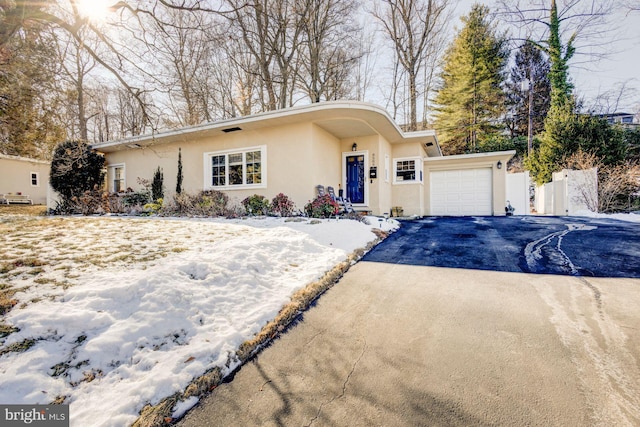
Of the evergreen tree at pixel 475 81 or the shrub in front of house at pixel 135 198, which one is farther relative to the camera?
the evergreen tree at pixel 475 81

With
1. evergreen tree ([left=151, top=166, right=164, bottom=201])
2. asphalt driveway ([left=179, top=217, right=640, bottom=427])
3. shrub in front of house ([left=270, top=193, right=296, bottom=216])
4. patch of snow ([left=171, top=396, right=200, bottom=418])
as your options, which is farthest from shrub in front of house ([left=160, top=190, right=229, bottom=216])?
patch of snow ([left=171, top=396, right=200, bottom=418])

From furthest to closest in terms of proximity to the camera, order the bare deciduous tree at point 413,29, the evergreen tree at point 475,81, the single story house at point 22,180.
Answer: the evergreen tree at point 475,81
the single story house at point 22,180
the bare deciduous tree at point 413,29

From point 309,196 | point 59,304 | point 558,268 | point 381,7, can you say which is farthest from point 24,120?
point 381,7

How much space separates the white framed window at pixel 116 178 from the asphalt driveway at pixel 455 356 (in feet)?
40.6

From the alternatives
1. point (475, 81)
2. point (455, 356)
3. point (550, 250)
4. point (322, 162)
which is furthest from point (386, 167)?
point (475, 81)

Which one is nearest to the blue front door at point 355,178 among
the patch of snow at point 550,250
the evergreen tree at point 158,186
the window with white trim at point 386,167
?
the window with white trim at point 386,167

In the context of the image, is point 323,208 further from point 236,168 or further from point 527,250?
point 527,250

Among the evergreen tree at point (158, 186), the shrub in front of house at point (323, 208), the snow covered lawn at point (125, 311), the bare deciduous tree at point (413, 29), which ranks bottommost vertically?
the snow covered lawn at point (125, 311)

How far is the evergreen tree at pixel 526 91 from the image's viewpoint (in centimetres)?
1858

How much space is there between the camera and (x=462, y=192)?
11.6 metres

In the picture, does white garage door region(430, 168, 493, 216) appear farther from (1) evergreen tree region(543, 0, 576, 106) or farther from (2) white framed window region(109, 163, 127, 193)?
(2) white framed window region(109, 163, 127, 193)

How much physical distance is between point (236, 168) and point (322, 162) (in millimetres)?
3090

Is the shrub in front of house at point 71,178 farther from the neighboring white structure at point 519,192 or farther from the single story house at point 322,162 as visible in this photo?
the neighboring white structure at point 519,192

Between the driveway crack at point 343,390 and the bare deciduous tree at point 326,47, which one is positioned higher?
the bare deciduous tree at point 326,47
